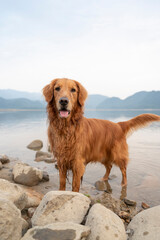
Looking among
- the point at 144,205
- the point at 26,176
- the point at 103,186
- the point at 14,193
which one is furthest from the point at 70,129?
the point at 103,186

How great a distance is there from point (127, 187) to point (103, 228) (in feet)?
11.4

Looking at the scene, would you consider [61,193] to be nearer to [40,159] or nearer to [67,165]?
[67,165]

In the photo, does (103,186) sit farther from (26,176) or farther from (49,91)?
(49,91)

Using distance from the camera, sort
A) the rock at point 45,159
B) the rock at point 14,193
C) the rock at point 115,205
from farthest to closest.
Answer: the rock at point 45,159, the rock at point 115,205, the rock at point 14,193

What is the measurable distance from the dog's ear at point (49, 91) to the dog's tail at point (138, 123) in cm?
243

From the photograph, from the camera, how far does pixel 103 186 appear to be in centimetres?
537

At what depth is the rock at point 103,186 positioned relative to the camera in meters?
5.19

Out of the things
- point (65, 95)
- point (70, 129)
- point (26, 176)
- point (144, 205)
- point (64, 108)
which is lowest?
point (144, 205)

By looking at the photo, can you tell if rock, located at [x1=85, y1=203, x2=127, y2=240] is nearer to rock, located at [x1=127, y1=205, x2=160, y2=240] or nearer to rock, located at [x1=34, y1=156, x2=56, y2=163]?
rock, located at [x1=127, y1=205, x2=160, y2=240]

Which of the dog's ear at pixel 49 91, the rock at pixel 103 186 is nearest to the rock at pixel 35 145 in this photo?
the rock at pixel 103 186

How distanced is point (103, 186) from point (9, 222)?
379cm

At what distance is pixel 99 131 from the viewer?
4.51m

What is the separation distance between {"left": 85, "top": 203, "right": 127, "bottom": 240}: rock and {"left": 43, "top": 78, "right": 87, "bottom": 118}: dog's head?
1.69m

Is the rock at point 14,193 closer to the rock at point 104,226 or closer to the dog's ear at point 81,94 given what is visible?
the rock at point 104,226
